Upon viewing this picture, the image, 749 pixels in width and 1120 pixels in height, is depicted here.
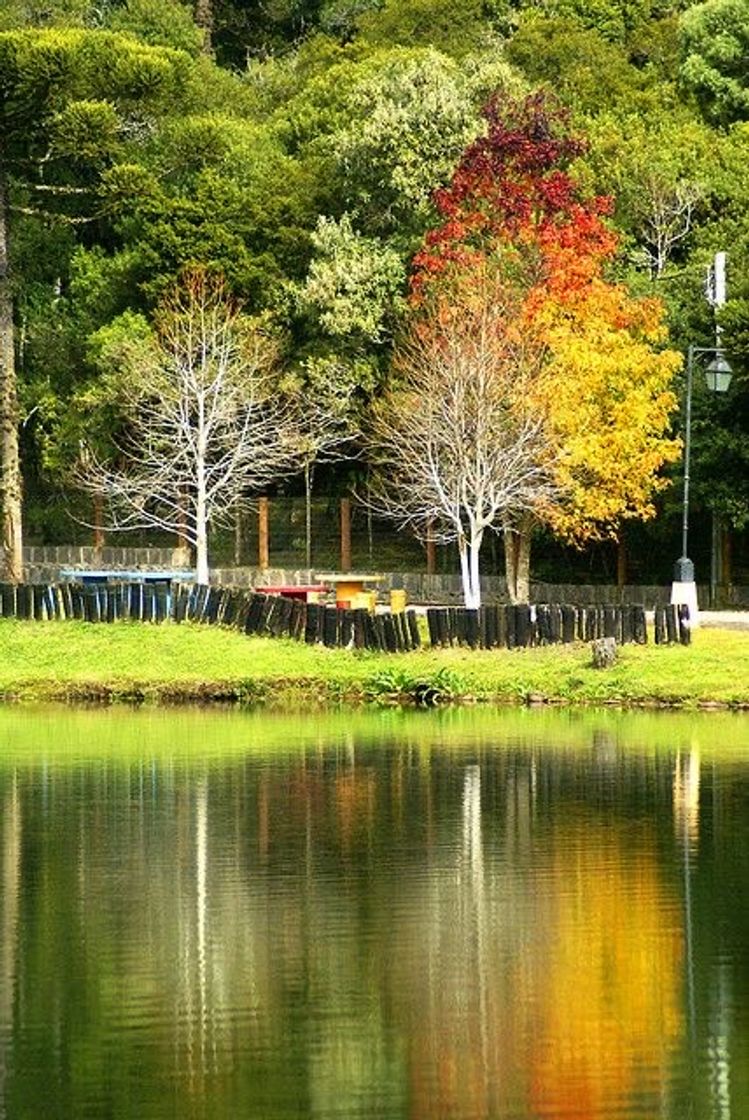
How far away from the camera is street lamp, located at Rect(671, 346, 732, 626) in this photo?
47.3m

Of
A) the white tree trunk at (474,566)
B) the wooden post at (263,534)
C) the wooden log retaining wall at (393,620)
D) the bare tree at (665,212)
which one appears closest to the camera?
the wooden log retaining wall at (393,620)

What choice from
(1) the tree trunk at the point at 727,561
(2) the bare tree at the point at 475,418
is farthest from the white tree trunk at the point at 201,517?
(1) the tree trunk at the point at 727,561

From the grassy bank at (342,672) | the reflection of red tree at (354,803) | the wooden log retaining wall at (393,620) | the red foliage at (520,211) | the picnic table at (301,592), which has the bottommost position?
the reflection of red tree at (354,803)

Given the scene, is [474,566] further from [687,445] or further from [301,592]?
[687,445]

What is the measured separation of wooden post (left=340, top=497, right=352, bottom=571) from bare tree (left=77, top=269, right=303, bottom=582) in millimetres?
1609

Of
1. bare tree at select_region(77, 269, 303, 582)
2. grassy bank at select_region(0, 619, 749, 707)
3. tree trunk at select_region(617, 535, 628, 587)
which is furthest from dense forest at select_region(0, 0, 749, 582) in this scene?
grassy bank at select_region(0, 619, 749, 707)

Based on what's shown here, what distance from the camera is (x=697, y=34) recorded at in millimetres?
71938

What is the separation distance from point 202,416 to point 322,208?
8577mm

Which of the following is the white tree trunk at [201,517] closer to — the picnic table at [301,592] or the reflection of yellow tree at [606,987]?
the picnic table at [301,592]

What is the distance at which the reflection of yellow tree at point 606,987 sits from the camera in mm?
16984

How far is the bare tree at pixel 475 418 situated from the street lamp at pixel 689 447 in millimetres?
3111

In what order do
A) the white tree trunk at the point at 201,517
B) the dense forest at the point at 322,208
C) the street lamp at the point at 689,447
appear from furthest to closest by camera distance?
the white tree trunk at the point at 201,517 < the dense forest at the point at 322,208 < the street lamp at the point at 689,447

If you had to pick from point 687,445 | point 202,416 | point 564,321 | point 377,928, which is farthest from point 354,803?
point 202,416

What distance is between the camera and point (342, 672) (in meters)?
43.4
